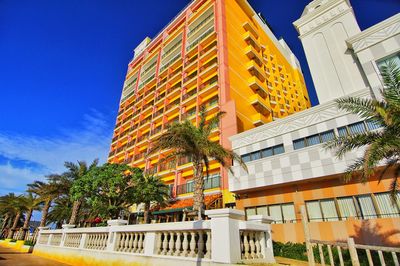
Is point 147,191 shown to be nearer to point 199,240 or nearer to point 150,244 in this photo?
point 150,244

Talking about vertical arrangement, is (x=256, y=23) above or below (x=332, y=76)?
above

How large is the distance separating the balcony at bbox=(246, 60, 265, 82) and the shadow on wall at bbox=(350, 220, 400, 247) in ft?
90.5

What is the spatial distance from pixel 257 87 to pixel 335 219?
79.0 ft

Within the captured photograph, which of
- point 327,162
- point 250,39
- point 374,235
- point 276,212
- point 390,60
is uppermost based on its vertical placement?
point 250,39

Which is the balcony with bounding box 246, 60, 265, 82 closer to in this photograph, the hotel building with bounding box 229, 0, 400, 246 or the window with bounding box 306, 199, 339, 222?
the hotel building with bounding box 229, 0, 400, 246

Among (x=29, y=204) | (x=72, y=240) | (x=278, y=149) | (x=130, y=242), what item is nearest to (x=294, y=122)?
(x=278, y=149)

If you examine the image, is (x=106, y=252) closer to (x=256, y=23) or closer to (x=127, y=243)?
(x=127, y=243)

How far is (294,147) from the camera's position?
17625mm

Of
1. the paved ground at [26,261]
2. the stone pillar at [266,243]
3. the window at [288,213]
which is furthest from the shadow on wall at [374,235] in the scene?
the paved ground at [26,261]

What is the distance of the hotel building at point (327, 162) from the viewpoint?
14242mm

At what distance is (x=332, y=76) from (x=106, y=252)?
2204 centimetres

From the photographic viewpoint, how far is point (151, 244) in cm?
759

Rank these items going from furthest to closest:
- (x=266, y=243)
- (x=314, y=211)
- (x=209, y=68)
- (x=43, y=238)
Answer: (x=209, y=68)
(x=43, y=238)
(x=314, y=211)
(x=266, y=243)

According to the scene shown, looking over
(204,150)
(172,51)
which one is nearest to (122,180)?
(204,150)
